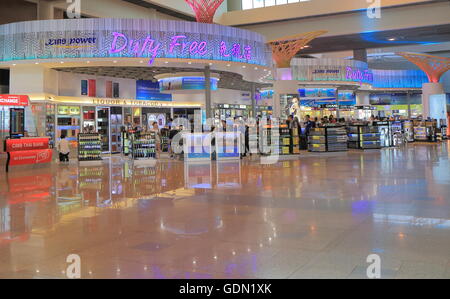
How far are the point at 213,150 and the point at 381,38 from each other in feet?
56.2

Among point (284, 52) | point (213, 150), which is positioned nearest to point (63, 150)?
point (213, 150)

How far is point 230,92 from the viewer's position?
27.4m

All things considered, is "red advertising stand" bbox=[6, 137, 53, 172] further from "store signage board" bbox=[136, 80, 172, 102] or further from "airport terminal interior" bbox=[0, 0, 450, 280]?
"store signage board" bbox=[136, 80, 172, 102]

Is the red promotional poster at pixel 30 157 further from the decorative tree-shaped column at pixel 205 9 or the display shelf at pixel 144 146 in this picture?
the decorative tree-shaped column at pixel 205 9

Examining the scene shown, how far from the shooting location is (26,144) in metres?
13.0

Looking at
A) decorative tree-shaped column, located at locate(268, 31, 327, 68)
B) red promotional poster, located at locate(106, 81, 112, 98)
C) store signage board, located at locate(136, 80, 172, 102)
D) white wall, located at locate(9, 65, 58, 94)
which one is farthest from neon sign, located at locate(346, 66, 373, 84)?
white wall, located at locate(9, 65, 58, 94)

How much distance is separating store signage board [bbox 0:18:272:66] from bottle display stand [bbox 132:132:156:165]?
9.71ft

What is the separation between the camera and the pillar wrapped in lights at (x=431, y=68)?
2594 centimetres

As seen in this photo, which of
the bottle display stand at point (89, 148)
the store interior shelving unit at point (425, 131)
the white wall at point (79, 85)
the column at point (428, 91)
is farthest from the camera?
the column at point (428, 91)

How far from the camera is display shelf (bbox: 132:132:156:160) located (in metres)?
15.1

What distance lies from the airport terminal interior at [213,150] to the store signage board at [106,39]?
0.05 metres

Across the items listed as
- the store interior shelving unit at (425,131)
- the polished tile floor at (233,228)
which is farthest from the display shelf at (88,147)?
the store interior shelving unit at (425,131)

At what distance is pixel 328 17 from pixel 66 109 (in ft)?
52.0
